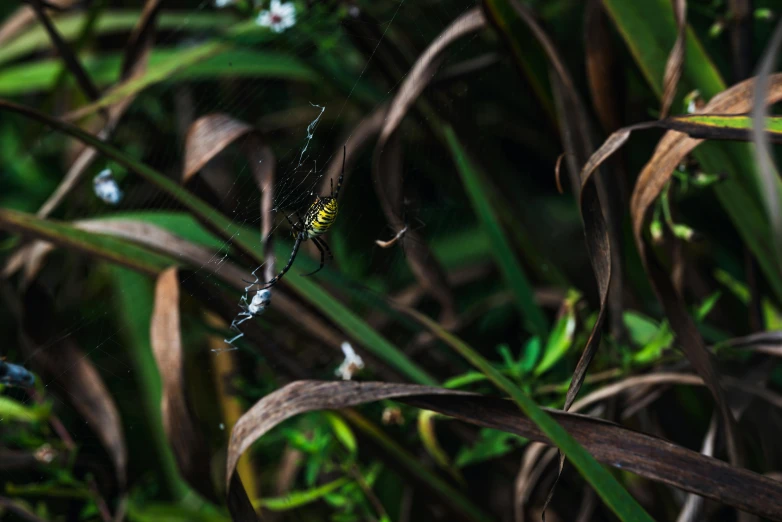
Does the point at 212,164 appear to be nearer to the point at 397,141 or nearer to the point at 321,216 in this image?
the point at 397,141

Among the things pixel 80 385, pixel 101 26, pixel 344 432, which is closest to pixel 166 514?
pixel 80 385

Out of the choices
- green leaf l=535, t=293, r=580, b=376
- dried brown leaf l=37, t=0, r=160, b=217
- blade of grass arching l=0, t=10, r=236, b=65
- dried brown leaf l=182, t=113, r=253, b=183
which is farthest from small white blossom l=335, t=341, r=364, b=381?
blade of grass arching l=0, t=10, r=236, b=65

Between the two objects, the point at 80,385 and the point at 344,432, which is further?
the point at 80,385

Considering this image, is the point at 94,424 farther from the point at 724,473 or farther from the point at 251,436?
the point at 724,473

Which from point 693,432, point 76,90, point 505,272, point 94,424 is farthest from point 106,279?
point 693,432

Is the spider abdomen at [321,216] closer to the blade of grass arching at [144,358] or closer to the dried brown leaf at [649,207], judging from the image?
the dried brown leaf at [649,207]

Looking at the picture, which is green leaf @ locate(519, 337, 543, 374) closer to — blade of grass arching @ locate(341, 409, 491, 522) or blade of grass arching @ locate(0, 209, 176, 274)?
blade of grass arching @ locate(341, 409, 491, 522)
